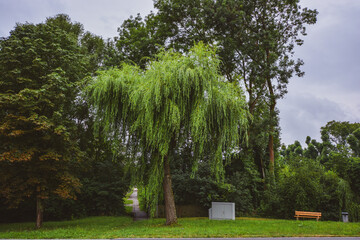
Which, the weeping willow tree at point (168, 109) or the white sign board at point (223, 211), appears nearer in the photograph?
the weeping willow tree at point (168, 109)

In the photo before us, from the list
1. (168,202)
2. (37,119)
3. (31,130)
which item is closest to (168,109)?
(168,202)

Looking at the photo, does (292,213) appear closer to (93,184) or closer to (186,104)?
(186,104)

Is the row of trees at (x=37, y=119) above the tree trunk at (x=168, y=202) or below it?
above

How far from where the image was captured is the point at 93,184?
17.5 m

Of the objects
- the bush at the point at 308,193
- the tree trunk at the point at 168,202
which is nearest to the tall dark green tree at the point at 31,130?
the tree trunk at the point at 168,202

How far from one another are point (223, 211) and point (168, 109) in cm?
855

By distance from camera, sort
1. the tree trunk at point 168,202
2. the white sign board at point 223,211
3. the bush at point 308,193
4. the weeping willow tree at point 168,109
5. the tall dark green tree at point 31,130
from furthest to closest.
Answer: the bush at point 308,193 → the white sign board at point 223,211 → the tree trunk at point 168,202 → the tall dark green tree at point 31,130 → the weeping willow tree at point 168,109

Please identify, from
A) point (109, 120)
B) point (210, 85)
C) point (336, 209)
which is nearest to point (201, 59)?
point (210, 85)

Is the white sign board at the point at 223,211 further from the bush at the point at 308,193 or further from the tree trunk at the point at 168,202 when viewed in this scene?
the tree trunk at the point at 168,202

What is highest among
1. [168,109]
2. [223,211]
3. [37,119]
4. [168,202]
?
[168,109]

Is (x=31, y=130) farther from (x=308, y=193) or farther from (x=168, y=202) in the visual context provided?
(x=308, y=193)

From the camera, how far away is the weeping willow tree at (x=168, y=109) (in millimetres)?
9977

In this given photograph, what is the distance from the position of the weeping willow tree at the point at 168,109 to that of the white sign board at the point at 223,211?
16.4ft

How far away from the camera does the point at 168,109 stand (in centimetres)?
1008
